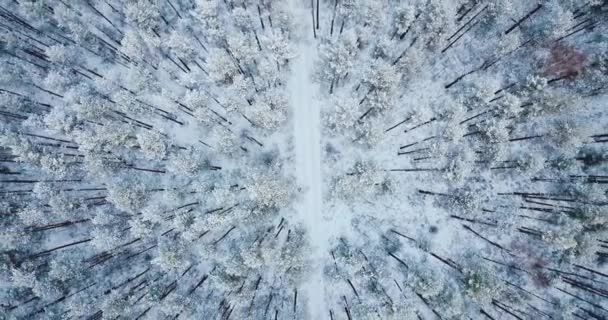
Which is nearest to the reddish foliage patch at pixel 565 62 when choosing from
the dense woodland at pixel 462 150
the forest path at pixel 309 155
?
the dense woodland at pixel 462 150

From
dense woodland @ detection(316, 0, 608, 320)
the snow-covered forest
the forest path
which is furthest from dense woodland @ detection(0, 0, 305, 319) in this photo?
dense woodland @ detection(316, 0, 608, 320)

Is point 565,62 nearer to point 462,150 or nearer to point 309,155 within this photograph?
point 462,150

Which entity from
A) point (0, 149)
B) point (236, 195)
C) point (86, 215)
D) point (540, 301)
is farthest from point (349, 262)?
point (0, 149)

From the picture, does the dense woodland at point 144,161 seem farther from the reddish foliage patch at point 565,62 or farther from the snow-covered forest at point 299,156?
the reddish foliage patch at point 565,62

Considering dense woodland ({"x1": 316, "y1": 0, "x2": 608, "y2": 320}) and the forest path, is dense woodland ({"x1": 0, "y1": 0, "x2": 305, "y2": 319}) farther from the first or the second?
dense woodland ({"x1": 316, "y1": 0, "x2": 608, "y2": 320})

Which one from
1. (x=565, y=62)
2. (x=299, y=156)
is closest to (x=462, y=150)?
(x=565, y=62)

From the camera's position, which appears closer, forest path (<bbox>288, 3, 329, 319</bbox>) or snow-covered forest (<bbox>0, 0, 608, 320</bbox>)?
snow-covered forest (<bbox>0, 0, 608, 320</bbox>)
